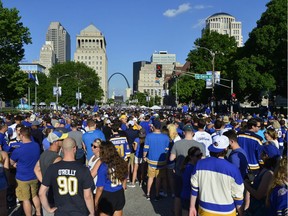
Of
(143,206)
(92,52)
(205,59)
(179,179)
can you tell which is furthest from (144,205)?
A: (92,52)

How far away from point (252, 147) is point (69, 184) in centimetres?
425

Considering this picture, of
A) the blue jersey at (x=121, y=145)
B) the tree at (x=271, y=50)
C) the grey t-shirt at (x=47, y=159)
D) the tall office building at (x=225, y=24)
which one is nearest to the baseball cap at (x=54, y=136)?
the grey t-shirt at (x=47, y=159)

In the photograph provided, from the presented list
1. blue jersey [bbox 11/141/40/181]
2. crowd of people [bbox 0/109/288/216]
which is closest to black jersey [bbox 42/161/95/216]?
crowd of people [bbox 0/109/288/216]

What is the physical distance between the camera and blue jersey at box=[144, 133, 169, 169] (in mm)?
8531

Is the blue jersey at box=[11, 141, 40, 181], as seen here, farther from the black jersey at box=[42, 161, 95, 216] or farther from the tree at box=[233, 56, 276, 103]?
the tree at box=[233, 56, 276, 103]

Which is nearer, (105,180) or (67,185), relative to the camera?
(67,185)

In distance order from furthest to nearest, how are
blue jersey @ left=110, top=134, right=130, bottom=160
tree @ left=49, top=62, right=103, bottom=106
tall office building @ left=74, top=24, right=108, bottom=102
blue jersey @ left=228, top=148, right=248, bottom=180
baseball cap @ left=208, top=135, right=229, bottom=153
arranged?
tall office building @ left=74, top=24, right=108, bottom=102
tree @ left=49, top=62, right=103, bottom=106
blue jersey @ left=110, top=134, right=130, bottom=160
blue jersey @ left=228, top=148, right=248, bottom=180
baseball cap @ left=208, top=135, right=229, bottom=153

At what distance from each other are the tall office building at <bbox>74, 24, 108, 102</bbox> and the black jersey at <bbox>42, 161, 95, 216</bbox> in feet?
564

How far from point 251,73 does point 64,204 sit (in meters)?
35.0

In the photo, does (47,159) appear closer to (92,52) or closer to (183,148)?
(183,148)

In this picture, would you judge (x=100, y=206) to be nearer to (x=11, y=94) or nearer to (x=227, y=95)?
(x=11, y=94)

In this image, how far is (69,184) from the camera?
4359 millimetres

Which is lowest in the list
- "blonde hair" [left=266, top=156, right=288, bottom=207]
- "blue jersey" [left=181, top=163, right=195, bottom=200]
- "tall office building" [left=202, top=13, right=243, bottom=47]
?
"blue jersey" [left=181, top=163, right=195, bottom=200]

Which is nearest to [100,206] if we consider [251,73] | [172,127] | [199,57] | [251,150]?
[251,150]
